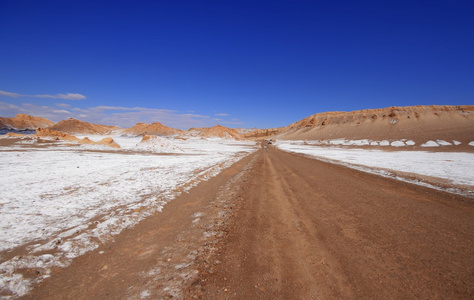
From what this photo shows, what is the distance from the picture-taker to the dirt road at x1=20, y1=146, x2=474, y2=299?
10.9 ft

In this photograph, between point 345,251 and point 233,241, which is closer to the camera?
point 345,251

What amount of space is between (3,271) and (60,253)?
818 millimetres

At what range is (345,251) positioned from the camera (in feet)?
14.6

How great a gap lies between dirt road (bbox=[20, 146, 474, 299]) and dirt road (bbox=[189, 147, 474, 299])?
0.07 ft

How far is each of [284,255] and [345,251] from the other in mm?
1342

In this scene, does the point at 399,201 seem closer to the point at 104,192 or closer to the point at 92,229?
the point at 92,229

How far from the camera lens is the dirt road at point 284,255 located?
10.9 feet

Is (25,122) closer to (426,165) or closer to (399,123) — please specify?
(426,165)

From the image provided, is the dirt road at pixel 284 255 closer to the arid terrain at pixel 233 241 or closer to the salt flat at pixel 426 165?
the arid terrain at pixel 233 241

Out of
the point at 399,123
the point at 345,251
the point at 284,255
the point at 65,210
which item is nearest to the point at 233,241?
the point at 284,255

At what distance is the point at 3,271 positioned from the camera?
377 centimetres

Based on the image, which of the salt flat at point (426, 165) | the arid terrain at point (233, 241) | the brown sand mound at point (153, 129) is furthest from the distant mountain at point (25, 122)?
the salt flat at point (426, 165)

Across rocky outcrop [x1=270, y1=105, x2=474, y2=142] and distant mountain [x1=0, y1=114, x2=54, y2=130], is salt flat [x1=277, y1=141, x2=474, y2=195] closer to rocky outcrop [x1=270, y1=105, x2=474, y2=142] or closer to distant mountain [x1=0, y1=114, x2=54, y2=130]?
rocky outcrop [x1=270, y1=105, x2=474, y2=142]

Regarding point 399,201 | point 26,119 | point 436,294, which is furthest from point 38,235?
point 26,119
